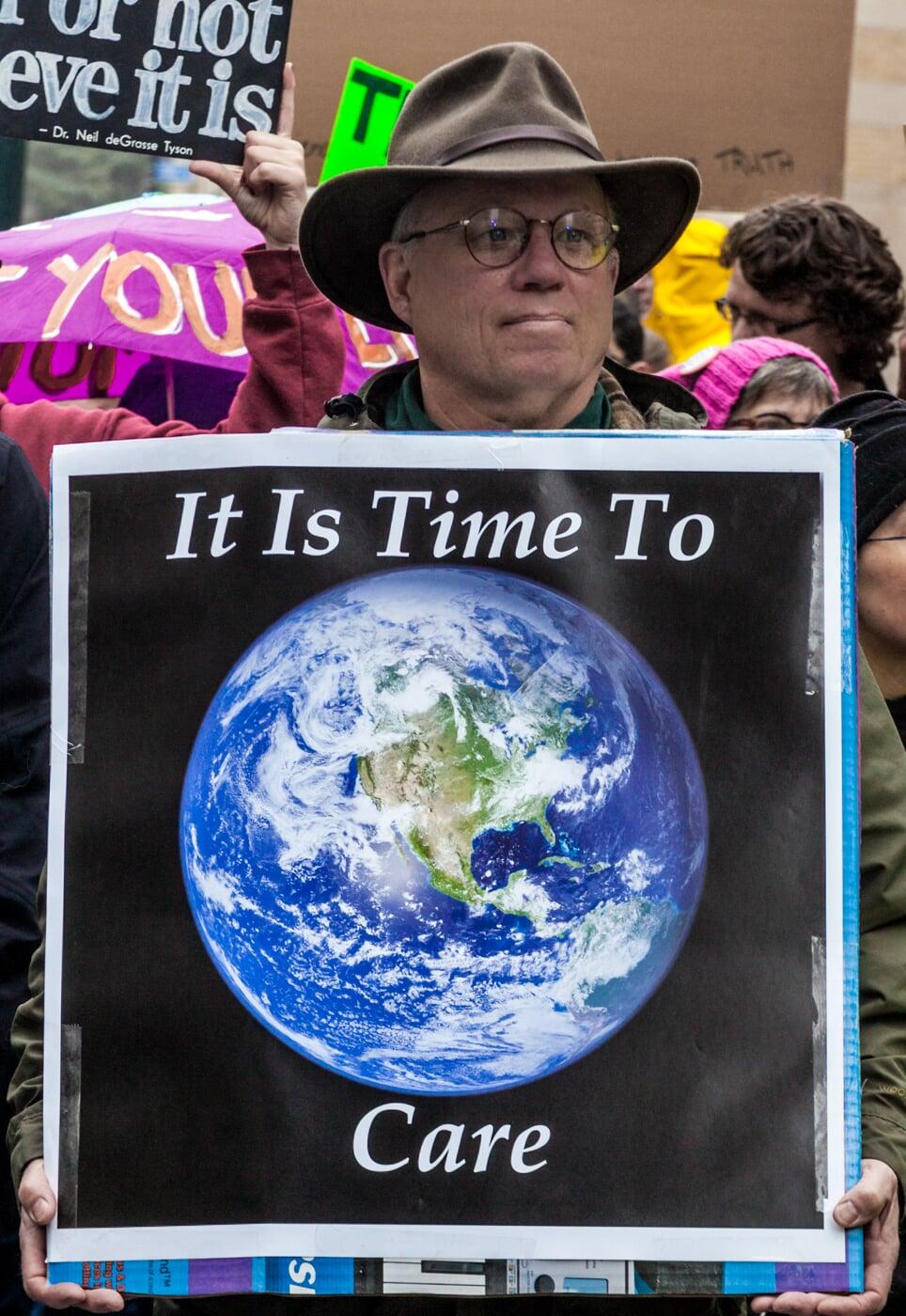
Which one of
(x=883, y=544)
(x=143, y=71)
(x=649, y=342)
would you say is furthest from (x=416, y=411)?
(x=649, y=342)

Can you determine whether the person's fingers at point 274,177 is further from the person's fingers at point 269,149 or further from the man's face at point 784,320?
the man's face at point 784,320

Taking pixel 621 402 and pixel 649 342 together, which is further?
pixel 649 342

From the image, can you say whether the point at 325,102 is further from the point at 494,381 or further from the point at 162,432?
the point at 494,381

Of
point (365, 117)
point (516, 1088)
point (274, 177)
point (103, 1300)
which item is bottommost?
point (103, 1300)

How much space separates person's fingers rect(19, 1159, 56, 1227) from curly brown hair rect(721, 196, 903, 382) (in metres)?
2.92

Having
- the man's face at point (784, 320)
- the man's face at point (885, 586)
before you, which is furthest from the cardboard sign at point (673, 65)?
the man's face at point (885, 586)

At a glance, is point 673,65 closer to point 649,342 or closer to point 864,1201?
point 649,342

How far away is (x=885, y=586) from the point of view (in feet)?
7.43

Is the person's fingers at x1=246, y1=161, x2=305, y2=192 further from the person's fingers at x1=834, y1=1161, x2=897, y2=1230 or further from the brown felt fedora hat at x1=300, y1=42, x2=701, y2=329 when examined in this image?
the person's fingers at x1=834, y1=1161, x2=897, y2=1230

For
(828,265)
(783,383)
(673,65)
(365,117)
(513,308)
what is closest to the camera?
(513,308)

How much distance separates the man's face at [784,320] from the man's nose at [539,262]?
2164 millimetres

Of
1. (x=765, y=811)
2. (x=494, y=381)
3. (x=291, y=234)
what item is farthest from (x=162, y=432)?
(x=765, y=811)

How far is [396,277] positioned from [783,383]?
1664 millimetres

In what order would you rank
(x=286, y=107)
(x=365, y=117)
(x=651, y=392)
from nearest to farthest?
1. (x=651, y=392)
2. (x=286, y=107)
3. (x=365, y=117)
